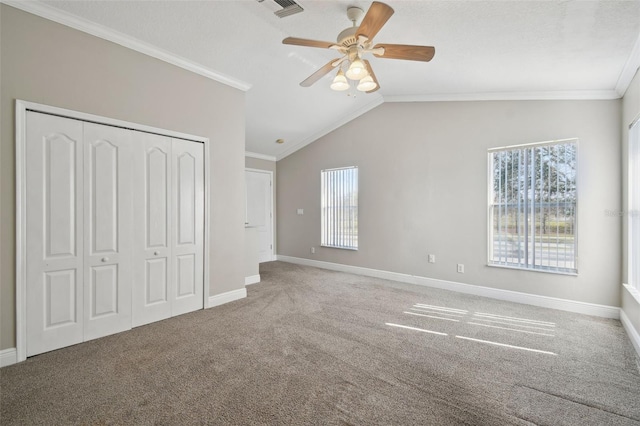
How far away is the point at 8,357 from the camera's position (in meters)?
2.48

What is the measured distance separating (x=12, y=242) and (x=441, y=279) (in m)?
5.17

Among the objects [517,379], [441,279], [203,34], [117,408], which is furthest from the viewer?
[441,279]

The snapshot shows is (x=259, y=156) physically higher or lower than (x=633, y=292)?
higher

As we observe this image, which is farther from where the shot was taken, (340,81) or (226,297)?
(226,297)

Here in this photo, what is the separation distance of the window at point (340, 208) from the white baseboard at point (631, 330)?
149 inches

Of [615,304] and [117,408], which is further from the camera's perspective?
[615,304]

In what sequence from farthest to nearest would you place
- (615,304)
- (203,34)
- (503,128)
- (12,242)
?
(503,128) → (615,304) → (203,34) → (12,242)

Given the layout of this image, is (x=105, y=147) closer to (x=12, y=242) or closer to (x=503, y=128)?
(x=12, y=242)

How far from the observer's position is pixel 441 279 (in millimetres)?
4871

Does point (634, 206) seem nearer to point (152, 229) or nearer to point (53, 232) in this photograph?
point (152, 229)

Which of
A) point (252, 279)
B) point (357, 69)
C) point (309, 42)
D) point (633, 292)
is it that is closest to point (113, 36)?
point (309, 42)

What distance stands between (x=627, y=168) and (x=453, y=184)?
6.30ft

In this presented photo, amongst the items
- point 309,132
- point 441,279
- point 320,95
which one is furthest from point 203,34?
point 441,279

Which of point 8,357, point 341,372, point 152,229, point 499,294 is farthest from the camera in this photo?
point 499,294
